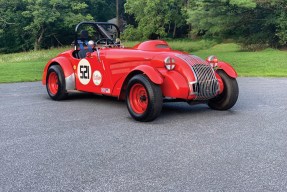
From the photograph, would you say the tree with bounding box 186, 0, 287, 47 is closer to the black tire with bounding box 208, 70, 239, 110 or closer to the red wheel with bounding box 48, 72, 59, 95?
the red wheel with bounding box 48, 72, 59, 95

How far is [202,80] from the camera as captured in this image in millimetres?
6289

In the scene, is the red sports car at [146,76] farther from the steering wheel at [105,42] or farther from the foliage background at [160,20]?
the foliage background at [160,20]

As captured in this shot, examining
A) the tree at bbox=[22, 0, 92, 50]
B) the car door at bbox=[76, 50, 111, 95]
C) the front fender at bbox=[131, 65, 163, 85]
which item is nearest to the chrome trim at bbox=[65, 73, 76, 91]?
the car door at bbox=[76, 50, 111, 95]

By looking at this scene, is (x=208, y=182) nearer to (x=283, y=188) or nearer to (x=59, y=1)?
(x=283, y=188)

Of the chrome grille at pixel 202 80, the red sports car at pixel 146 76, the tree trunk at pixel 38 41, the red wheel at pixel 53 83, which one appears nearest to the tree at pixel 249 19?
the tree trunk at pixel 38 41

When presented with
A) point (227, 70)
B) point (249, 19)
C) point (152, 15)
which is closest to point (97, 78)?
point (227, 70)

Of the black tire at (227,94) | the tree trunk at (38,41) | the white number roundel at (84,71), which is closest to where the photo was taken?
the black tire at (227,94)

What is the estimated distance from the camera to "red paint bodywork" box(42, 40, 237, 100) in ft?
20.0

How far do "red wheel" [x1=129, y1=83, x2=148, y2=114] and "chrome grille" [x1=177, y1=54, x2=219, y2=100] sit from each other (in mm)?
820

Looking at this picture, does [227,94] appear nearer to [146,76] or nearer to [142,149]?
[146,76]

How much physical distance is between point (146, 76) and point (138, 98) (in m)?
0.46

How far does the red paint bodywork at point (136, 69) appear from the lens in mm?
6109

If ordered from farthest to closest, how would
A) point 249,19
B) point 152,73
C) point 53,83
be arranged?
point 249,19 → point 53,83 → point 152,73

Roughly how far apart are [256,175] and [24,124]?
12.4ft
